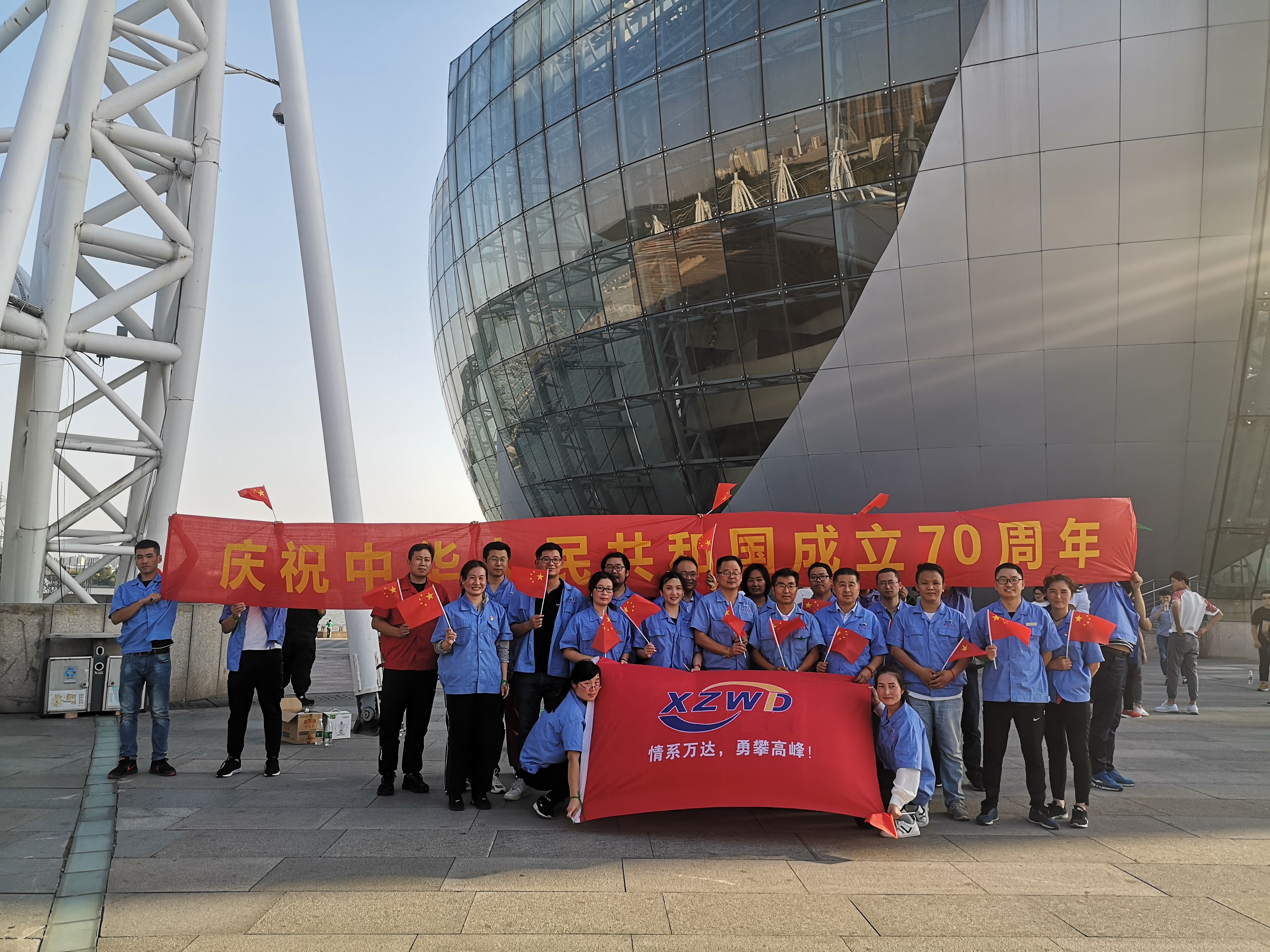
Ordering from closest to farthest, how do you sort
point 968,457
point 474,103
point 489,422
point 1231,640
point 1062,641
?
point 1062,641
point 968,457
point 1231,640
point 474,103
point 489,422

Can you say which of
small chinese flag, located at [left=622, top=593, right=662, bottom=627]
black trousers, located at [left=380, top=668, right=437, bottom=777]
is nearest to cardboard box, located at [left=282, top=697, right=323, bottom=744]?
black trousers, located at [left=380, top=668, right=437, bottom=777]

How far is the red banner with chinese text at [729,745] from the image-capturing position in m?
5.26

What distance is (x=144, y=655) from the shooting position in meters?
7.02

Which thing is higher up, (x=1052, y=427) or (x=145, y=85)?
(x=145, y=85)

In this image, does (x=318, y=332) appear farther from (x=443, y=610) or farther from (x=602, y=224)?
(x=602, y=224)

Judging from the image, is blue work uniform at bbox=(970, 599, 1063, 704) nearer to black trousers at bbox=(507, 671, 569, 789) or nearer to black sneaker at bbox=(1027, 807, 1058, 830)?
black sneaker at bbox=(1027, 807, 1058, 830)

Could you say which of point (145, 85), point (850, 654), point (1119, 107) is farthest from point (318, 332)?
point (1119, 107)

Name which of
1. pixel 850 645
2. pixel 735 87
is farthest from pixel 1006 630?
pixel 735 87

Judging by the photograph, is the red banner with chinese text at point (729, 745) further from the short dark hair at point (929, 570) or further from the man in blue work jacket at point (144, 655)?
the man in blue work jacket at point (144, 655)

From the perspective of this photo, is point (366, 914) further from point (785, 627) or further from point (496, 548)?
point (785, 627)

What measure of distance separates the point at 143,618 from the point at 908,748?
580 cm

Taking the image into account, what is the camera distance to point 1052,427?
15.7 meters

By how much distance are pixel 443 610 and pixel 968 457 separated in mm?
12471

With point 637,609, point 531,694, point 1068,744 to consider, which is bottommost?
point 1068,744
